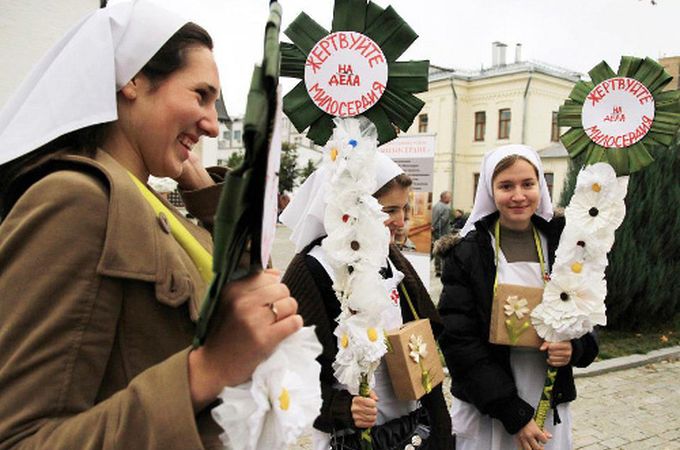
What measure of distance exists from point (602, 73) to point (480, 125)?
32.2 meters

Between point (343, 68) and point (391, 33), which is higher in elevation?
point (391, 33)

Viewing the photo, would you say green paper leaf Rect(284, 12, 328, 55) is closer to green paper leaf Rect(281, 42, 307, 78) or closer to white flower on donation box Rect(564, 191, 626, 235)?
green paper leaf Rect(281, 42, 307, 78)

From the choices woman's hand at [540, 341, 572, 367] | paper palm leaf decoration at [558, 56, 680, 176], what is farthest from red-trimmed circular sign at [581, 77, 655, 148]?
woman's hand at [540, 341, 572, 367]

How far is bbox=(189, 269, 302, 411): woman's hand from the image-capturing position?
38.1 inches

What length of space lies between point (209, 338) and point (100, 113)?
53cm

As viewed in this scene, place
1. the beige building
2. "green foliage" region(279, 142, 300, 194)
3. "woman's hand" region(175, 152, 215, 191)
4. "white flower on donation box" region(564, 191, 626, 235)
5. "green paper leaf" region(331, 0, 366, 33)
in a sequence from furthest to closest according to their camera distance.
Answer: "green foliage" region(279, 142, 300, 194), the beige building, "white flower on donation box" region(564, 191, 626, 235), "green paper leaf" region(331, 0, 366, 33), "woman's hand" region(175, 152, 215, 191)

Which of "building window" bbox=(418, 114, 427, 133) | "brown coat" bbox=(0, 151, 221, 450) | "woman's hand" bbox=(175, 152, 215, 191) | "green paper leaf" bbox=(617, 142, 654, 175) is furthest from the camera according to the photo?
"building window" bbox=(418, 114, 427, 133)

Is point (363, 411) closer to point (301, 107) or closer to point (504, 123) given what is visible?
point (301, 107)

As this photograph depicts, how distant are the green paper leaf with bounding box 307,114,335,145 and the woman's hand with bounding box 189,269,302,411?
4.36 feet

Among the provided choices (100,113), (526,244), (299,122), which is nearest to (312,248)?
(299,122)

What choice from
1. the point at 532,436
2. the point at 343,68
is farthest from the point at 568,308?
the point at 343,68

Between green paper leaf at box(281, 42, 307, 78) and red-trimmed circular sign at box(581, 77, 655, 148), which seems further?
red-trimmed circular sign at box(581, 77, 655, 148)

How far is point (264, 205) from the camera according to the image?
36.2 inches

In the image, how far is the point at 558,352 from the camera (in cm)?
280
